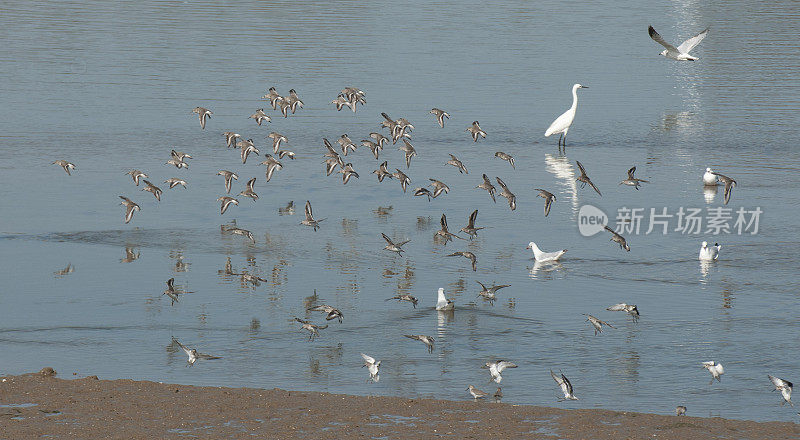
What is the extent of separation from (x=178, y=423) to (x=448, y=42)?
41.3 metres

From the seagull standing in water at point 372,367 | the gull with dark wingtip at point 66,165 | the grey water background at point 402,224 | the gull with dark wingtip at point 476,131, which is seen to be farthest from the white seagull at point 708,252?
the gull with dark wingtip at point 66,165

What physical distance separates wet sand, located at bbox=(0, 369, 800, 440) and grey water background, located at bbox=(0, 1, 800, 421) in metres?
1.03

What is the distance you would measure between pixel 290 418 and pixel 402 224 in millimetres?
11121

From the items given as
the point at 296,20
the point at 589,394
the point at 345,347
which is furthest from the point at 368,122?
the point at 296,20

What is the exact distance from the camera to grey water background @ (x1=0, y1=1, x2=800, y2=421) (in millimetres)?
15383

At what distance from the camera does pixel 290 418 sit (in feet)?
40.9

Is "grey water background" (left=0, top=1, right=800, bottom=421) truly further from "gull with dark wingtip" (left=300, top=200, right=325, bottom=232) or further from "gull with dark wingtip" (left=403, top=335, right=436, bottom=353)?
"gull with dark wingtip" (left=300, top=200, right=325, bottom=232)

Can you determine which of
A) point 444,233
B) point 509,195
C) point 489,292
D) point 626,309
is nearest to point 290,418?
point 489,292

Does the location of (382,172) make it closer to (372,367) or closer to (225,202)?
(225,202)

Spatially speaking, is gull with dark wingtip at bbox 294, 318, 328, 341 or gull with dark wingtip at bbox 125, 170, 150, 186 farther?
gull with dark wingtip at bbox 125, 170, 150, 186

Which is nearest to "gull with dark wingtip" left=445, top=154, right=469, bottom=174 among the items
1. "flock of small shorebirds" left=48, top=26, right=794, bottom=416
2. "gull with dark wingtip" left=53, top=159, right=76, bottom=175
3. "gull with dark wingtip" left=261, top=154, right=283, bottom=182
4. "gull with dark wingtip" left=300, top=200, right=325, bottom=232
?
"flock of small shorebirds" left=48, top=26, right=794, bottom=416

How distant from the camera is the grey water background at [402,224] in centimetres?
1538

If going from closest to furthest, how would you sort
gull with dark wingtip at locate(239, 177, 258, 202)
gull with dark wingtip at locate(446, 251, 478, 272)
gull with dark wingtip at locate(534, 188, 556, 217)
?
gull with dark wingtip at locate(446, 251, 478, 272)
gull with dark wingtip at locate(534, 188, 556, 217)
gull with dark wingtip at locate(239, 177, 258, 202)

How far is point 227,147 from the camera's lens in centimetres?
3050
